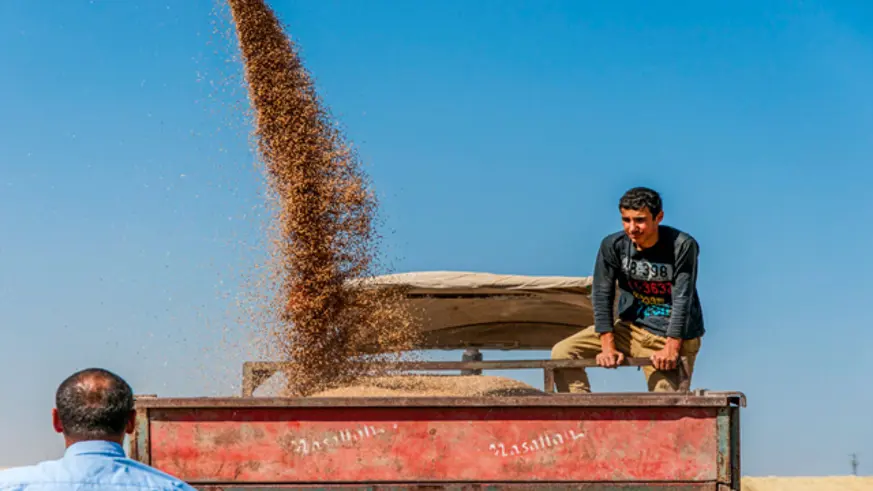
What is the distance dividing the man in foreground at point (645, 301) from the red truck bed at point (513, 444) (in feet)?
3.44

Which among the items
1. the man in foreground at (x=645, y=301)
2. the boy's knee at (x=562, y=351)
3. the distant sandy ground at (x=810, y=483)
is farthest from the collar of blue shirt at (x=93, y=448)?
the distant sandy ground at (x=810, y=483)

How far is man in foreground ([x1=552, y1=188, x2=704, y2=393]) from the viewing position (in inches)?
228

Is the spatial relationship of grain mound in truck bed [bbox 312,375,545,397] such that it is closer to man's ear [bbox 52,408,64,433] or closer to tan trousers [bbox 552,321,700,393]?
tan trousers [bbox 552,321,700,393]

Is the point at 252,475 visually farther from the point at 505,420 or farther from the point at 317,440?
the point at 505,420

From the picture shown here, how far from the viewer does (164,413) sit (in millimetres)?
4695

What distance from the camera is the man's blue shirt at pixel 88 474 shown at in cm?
234

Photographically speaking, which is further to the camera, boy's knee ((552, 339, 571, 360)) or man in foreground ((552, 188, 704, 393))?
boy's knee ((552, 339, 571, 360))

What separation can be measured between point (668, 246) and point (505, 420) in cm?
171

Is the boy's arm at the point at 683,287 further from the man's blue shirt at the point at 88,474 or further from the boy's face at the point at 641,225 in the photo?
the man's blue shirt at the point at 88,474

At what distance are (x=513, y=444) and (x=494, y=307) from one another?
2880 mm

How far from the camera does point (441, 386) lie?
646 cm

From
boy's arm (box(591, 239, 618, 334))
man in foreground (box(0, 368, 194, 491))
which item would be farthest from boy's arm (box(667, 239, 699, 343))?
man in foreground (box(0, 368, 194, 491))

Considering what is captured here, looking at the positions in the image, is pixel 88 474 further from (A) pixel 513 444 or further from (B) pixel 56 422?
(A) pixel 513 444

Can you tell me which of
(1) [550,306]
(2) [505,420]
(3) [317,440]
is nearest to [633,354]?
(1) [550,306]
